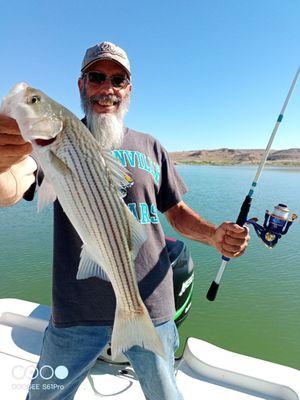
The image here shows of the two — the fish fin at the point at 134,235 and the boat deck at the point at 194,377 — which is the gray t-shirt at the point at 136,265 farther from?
the boat deck at the point at 194,377

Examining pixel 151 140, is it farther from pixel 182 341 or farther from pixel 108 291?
pixel 182 341

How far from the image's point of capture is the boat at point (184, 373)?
355cm

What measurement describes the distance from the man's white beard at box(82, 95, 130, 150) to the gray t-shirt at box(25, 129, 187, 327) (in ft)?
0.29

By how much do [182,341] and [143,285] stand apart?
4.03 m

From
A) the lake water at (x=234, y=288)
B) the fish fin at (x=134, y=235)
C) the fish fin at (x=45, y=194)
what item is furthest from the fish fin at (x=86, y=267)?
the lake water at (x=234, y=288)

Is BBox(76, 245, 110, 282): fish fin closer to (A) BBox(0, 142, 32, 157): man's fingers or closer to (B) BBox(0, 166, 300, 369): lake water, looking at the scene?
(A) BBox(0, 142, 32, 157): man's fingers

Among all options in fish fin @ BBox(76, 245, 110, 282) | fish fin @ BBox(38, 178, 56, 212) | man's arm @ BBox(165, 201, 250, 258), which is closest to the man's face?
man's arm @ BBox(165, 201, 250, 258)

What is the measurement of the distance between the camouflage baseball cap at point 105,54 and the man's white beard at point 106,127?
39 cm

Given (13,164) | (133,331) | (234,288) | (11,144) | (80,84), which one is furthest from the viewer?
(234,288)

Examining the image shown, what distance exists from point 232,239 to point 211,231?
0.26 metres

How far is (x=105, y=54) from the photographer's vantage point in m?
2.88

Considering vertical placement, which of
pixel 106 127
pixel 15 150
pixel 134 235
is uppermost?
pixel 106 127

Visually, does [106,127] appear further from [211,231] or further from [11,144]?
[211,231]

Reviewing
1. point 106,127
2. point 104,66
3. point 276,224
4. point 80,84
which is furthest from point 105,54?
point 276,224
